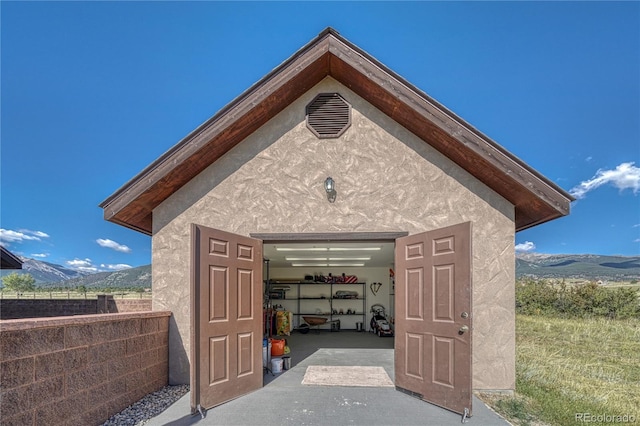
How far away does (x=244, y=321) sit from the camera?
5.42 m

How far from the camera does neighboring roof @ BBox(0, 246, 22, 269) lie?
9.38 m

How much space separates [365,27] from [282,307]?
10.8m

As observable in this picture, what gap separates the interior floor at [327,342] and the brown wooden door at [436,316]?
9.55 ft

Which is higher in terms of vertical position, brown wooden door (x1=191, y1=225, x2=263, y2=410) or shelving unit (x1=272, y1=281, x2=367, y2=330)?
brown wooden door (x1=191, y1=225, x2=263, y2=410)

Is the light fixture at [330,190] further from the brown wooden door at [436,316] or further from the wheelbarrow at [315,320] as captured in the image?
the wheelbarrow at [315,320]

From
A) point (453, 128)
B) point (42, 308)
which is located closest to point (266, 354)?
point (453, 128)

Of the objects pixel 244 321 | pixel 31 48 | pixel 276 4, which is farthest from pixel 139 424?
pixel 31 48

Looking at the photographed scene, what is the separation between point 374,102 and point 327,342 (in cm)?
738

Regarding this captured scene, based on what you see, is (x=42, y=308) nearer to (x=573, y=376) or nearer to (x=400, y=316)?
(x=400, y=316)

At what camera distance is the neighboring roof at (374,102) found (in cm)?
530

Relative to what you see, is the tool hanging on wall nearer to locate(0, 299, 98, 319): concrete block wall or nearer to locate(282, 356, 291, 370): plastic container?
locate(282, 356, 291, 370): plastic container

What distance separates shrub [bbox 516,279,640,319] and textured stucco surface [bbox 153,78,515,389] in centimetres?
1414

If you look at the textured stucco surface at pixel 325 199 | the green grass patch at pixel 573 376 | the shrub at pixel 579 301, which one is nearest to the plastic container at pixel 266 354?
the textured stucco surface at pixel 325 199

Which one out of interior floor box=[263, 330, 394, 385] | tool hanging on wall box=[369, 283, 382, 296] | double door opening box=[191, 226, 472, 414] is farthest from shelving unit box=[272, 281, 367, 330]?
double door opening box=[191, 226, 472, 414]
